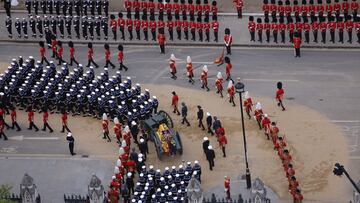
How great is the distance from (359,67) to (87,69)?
14.3 m

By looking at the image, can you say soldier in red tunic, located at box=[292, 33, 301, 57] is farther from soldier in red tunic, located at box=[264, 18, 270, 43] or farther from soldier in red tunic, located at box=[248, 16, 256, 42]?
soldier in red tunic, located at box=[248, 16, 256, 42]

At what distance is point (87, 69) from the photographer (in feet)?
209

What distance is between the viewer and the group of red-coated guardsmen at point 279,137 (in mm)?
50688

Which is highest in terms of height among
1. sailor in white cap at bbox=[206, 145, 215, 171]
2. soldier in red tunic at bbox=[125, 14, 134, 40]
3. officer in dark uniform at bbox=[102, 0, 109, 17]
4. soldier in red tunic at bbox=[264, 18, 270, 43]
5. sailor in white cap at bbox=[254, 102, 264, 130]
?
officer in dark uniform at bbox=[102, 0, 109, 17]

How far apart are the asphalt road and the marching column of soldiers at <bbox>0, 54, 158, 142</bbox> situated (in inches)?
107

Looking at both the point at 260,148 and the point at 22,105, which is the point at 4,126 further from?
the point at 260,148

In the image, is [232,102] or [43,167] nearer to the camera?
[43,167]

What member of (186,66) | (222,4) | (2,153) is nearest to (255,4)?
(222,4)

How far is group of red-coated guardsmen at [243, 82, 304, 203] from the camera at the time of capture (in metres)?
50.7

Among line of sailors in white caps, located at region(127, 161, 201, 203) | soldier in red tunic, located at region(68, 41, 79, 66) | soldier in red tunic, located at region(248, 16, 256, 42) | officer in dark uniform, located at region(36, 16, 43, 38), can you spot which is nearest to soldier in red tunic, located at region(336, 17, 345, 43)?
soldier in red tunic, located at region(248, 16, 256, 42)

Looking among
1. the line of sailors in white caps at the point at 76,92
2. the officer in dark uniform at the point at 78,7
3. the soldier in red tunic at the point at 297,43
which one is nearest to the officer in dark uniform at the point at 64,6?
the officer in dark uniform at the point at 78,7

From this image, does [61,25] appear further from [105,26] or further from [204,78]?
[204,78]

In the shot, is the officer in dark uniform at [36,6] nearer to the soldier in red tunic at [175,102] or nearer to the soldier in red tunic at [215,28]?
the soldier in red tunic at [215,28]

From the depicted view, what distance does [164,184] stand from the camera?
50.4 meters
